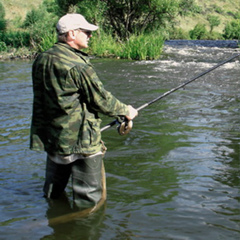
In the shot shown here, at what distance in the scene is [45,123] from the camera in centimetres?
334

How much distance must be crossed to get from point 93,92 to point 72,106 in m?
0.21

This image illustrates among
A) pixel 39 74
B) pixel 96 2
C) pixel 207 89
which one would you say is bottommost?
pixel 207 89

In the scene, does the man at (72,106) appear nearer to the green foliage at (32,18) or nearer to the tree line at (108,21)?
the tree line at (108,21)

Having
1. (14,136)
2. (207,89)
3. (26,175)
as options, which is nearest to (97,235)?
(26,175)

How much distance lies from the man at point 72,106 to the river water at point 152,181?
0.55 metres

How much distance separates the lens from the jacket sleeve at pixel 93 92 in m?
3.12

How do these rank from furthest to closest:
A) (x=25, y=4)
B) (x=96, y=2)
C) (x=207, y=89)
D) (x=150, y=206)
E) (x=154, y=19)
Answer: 1. (x=25, y=4)
2. (x=154, y=19)
3. (x=96, y=2)
4. (x=207, y=89)
5. (x=150, y=206)

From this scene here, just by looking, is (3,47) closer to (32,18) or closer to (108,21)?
(32,18)

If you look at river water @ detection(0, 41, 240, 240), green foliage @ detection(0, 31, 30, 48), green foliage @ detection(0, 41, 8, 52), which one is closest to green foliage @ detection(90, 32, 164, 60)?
green foliage @ detection(0, 31, 30, 48)

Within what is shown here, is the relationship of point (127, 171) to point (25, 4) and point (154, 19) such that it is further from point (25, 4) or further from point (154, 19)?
point (25, 4)

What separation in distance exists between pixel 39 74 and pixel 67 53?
302mm

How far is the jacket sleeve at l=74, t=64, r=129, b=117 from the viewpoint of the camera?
3121 mm

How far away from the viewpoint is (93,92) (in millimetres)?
3178

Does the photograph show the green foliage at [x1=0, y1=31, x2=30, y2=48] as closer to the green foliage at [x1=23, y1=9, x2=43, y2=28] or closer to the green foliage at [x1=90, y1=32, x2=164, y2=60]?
the green foliage at [x1=23, y1=9, x2=43, y2=28]
